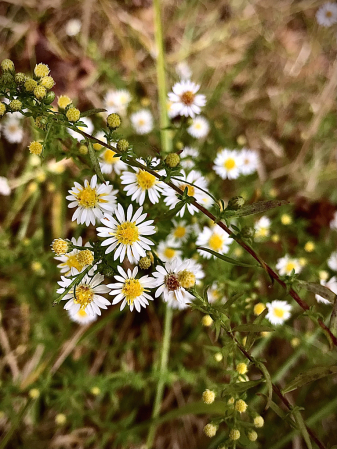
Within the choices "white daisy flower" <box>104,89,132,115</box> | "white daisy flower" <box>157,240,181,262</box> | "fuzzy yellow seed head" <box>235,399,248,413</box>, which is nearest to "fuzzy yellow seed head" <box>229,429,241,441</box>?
"fuzzy yellow seed head" <box>235,399,248,413</box>

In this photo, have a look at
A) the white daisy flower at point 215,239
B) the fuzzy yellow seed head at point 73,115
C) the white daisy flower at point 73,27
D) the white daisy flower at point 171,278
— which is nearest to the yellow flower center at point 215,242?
the white daisy flower at point 215,239

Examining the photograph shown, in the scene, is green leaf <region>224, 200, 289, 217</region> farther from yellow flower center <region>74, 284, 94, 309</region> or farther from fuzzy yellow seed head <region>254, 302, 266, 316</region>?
fuzzy yellow seed head <region>254, 302, 266, 316</region>

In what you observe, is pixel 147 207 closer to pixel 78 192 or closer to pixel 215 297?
pixel 78 192

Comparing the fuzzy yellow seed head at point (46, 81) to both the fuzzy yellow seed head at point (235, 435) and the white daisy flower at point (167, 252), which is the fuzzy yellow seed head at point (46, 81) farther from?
the fuzzy yellow seed head at point (235, 435)

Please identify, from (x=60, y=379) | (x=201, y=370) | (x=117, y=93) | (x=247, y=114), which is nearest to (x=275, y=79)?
(x=247, y=114)

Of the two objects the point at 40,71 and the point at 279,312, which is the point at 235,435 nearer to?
the point at 279,312

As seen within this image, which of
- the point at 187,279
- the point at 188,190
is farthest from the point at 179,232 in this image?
the point at 187,279
